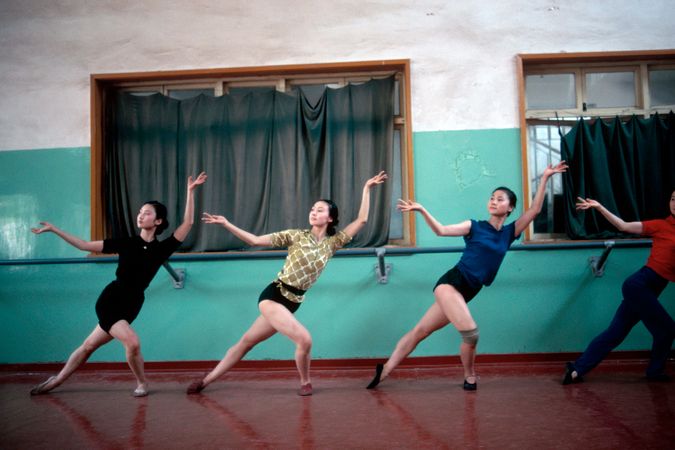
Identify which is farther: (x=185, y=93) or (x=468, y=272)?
(x=185, y=93)

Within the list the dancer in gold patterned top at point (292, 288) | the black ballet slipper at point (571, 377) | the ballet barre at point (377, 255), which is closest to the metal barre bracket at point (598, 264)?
the ballet barre at point (377, 255)

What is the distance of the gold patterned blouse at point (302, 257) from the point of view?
3637 mm

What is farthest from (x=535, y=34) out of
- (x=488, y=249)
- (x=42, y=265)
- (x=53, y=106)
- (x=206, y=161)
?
(x=42, y=265)

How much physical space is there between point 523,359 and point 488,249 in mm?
1400

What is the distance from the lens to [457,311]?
11.8 feet

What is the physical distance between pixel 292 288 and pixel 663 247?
2.61 metres

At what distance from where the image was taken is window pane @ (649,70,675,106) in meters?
4.92

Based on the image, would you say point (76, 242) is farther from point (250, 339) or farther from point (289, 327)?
point (289, 327)

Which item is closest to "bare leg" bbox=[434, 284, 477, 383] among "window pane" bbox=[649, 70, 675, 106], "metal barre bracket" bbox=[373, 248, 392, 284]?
"metal barre bracket" bbox=[373, 248, 392, 284]

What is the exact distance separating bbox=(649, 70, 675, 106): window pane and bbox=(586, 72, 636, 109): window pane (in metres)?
0.16

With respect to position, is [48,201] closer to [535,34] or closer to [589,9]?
[535,34]

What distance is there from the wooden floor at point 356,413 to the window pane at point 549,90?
2.29 m

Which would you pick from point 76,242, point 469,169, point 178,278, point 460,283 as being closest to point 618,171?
point 469,169

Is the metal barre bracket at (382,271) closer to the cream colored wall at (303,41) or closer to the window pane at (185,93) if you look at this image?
the cream colored wall at (303,41)
